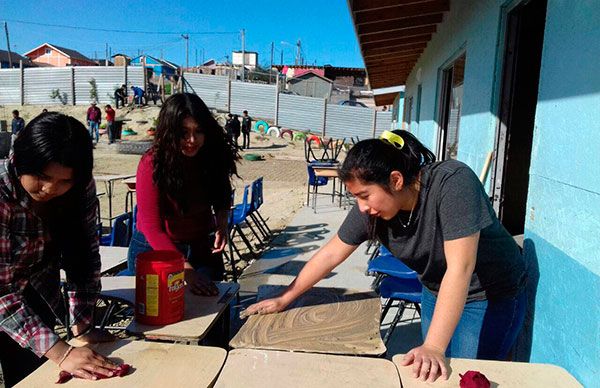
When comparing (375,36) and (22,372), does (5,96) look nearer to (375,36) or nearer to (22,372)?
(375,36)

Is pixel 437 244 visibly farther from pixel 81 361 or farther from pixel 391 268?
pixel 391 268

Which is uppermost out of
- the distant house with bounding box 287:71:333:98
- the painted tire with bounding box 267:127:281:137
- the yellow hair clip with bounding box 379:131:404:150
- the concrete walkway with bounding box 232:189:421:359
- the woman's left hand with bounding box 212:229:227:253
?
the distant house with bounding box 287:71:333:98

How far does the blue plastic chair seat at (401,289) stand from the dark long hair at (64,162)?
1844mm

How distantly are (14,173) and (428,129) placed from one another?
7.29 metres

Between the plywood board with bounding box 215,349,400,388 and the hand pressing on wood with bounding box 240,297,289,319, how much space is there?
0.37 meters

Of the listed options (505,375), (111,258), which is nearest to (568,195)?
(505,375)

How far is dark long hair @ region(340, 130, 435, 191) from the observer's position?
1.64 m

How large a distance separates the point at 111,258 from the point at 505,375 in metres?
2.55

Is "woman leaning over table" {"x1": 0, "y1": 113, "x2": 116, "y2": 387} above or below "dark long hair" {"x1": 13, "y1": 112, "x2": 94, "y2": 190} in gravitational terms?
below

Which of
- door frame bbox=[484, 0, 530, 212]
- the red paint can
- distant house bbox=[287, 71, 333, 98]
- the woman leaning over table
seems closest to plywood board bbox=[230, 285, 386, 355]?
the red paint can

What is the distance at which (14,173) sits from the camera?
1507 millimetres

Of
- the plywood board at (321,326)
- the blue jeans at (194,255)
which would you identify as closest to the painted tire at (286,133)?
the blue jeans at (194,255)

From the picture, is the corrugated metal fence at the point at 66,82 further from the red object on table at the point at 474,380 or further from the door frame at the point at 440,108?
the red object on table at the point at 474,380

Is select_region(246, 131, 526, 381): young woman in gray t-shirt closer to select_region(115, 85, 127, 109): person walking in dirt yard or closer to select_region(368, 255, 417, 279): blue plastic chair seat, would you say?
select_region(368, 255, 417, 279): blue plastic chair seat
